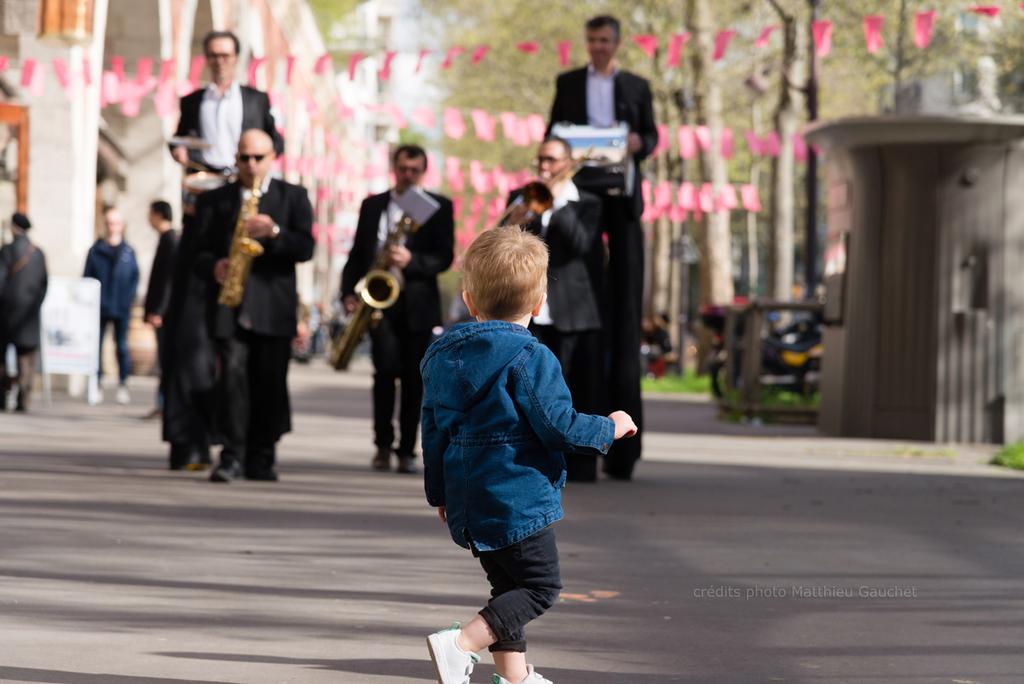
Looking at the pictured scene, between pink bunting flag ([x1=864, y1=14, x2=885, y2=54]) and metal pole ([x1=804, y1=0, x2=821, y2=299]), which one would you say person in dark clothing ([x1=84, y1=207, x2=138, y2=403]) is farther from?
metal pole ([x1=804, y1=0, x2=821, y2=299])

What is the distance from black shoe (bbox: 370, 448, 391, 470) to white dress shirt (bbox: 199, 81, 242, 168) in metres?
1.93

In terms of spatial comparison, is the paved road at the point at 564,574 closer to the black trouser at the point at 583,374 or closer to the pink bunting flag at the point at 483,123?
the black trouser at the point at 583,374

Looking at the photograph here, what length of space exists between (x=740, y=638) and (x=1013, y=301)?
32.9 ft

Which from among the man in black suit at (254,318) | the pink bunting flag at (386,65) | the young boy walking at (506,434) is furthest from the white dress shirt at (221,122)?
the pink bunting flag at (386,65)

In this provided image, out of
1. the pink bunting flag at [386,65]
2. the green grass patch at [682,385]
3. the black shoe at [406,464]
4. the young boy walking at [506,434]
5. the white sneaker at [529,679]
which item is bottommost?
the green grass patch at [682,385]

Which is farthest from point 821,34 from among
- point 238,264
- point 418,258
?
point 238,264

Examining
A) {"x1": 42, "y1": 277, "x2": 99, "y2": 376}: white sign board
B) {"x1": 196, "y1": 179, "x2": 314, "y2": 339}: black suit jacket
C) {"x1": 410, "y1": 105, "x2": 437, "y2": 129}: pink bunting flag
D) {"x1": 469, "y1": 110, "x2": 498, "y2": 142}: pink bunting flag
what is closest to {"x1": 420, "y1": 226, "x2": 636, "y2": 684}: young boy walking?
{"x1": 196, "y1": 179, "x2": 314, "y2": 339}: black suit jacket

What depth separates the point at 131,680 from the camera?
189 inches

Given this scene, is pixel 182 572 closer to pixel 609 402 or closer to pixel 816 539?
pixel 816 539

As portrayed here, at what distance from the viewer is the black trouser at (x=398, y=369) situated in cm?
1145

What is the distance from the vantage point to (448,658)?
14.7 feet

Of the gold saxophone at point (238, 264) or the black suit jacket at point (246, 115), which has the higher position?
the black suit jacket at point (246, 115)

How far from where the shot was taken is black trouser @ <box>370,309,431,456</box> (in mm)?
11453

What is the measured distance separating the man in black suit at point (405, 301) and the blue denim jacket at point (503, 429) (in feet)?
22.0
